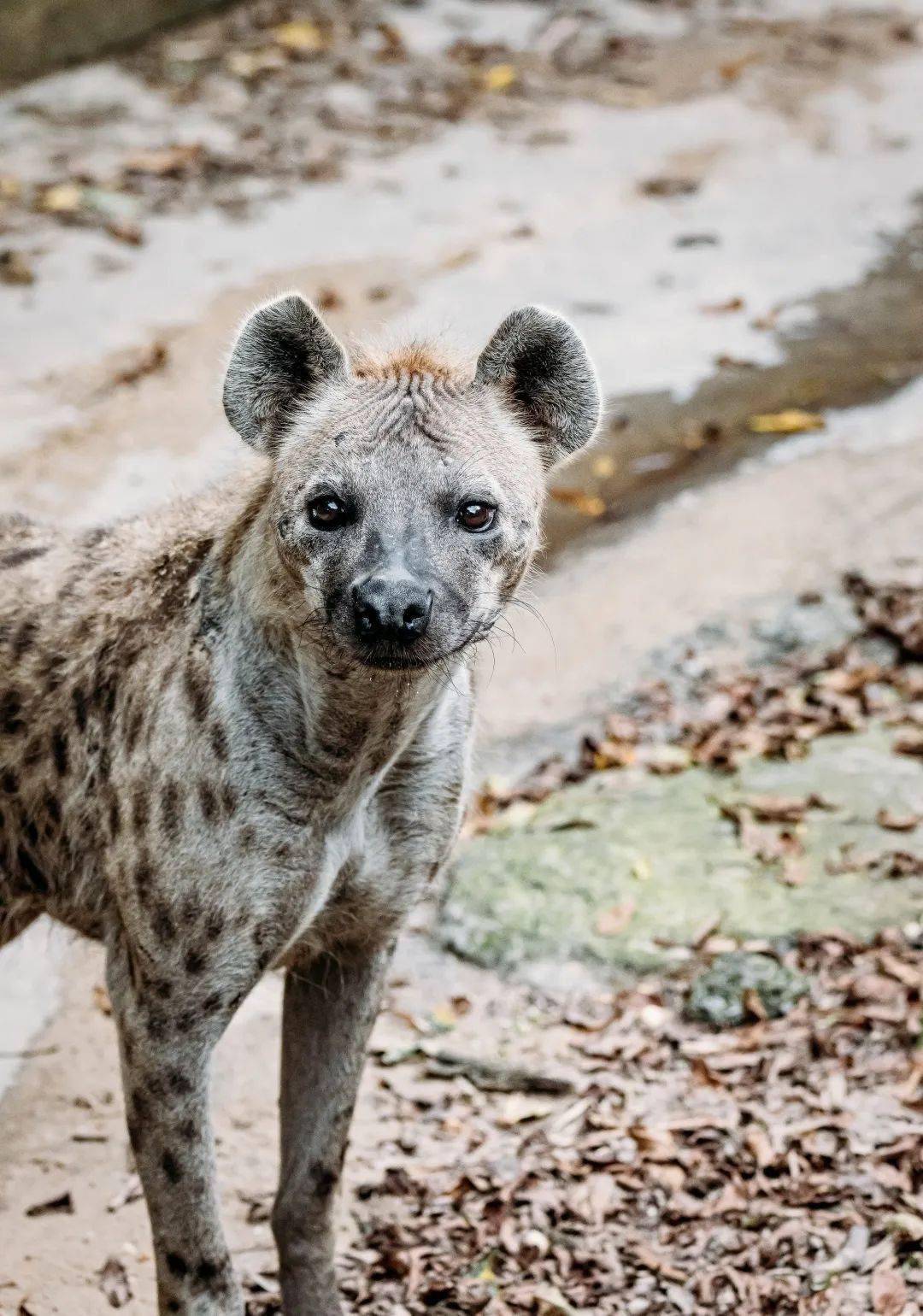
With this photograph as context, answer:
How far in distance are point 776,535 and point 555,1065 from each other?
11.5ft

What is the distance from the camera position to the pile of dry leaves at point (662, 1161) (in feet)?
16.1

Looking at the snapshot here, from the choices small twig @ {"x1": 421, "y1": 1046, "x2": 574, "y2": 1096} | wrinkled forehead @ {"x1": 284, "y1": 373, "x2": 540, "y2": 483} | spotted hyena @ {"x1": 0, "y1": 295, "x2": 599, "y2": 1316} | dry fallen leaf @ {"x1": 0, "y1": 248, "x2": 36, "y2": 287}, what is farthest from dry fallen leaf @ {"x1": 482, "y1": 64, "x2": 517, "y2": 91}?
wrinkled forehead @ {"x1": 284, "y1": 373, "x2": 540, "y2": 483}

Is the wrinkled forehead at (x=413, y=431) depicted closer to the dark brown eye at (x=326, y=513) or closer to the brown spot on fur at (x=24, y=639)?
the dark brown eye at (x=326, y=513)

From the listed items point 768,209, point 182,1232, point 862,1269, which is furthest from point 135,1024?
point 768,209

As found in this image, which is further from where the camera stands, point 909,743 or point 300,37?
point 300,37

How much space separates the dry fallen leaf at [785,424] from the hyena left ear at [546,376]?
212 inches

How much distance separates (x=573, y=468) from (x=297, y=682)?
518 centimetres

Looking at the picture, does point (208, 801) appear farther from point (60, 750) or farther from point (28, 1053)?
point (28, 1053)

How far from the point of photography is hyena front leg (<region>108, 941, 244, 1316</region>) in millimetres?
4008

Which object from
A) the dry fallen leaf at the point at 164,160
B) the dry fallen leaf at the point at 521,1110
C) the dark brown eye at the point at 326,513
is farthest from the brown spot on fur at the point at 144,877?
the dry fallen leaf at the point at 164,160

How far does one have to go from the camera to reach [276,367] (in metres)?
4.05

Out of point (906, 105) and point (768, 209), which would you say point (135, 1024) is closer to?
point (768, 209)

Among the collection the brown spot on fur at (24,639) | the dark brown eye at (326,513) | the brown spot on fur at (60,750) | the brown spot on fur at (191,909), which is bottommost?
the brown spot on fur at (191,909)

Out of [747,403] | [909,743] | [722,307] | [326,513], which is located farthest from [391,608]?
[722,307]
